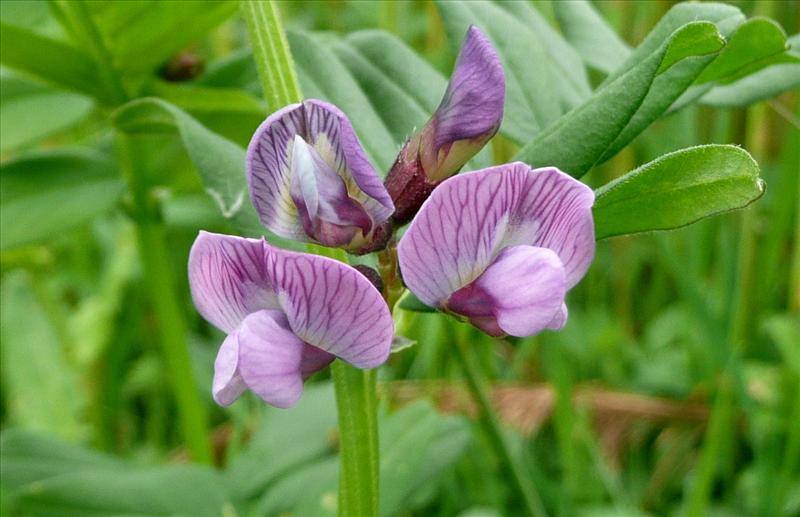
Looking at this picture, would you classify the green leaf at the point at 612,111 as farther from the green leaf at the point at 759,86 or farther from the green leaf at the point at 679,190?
the green leaf at the point at 759,86

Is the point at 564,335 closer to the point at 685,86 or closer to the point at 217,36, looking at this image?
the point at 217,36

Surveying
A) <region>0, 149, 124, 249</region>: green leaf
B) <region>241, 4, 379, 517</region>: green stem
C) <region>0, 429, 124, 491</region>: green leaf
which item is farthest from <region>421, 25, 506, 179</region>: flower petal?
<region>0, 429, 124, 491</region>: green leaf

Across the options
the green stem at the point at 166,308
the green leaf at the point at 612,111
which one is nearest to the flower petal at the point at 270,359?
the green leaf at the point at 612,111

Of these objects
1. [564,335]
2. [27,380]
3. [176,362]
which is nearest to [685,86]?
[176,362]

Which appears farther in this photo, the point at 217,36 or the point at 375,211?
the point at 217,36

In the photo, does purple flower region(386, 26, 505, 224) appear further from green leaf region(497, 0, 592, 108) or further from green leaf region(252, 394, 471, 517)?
green leaf region(252, 394, 471, 517)

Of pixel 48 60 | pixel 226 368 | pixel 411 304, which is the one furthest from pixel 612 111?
pixel 48 60
